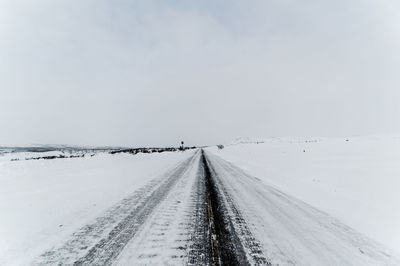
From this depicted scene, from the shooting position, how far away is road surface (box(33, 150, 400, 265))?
3.82 m

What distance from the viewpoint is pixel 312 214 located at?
7.23 meters

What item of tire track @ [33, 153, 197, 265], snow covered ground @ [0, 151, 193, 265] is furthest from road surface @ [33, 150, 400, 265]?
snow covered ground @ [0, 151, 193, 265]

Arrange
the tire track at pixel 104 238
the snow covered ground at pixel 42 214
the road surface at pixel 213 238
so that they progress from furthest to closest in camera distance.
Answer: the snow covered ground at pixel 42 214 < the road surface at pixel 213 238 < the tire track at pixel 104 238

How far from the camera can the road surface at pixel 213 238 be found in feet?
12.5

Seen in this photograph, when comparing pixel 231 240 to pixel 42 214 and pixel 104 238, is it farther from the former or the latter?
pixel 42 214

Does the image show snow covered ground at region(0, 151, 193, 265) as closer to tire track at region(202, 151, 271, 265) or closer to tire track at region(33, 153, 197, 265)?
tire track at region(33, 153, 197, 265)

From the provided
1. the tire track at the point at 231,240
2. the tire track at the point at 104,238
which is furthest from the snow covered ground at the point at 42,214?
the tire track at the point at 231,240

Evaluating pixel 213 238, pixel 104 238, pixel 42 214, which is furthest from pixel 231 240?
pixel 42 214

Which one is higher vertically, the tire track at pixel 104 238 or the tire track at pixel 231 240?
the tire track at pixel 104 238

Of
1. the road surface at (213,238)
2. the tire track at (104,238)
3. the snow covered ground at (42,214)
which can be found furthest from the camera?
the snow covered ground at (42,214)

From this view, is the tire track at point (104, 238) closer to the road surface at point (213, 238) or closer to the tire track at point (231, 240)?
the road surface at point (213, 238)

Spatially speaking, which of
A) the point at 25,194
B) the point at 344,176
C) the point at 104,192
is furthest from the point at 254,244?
the point at 344,176

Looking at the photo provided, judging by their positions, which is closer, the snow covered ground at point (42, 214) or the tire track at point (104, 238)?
the tire track at point (104, 238)

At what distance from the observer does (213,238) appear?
462 centimetres
